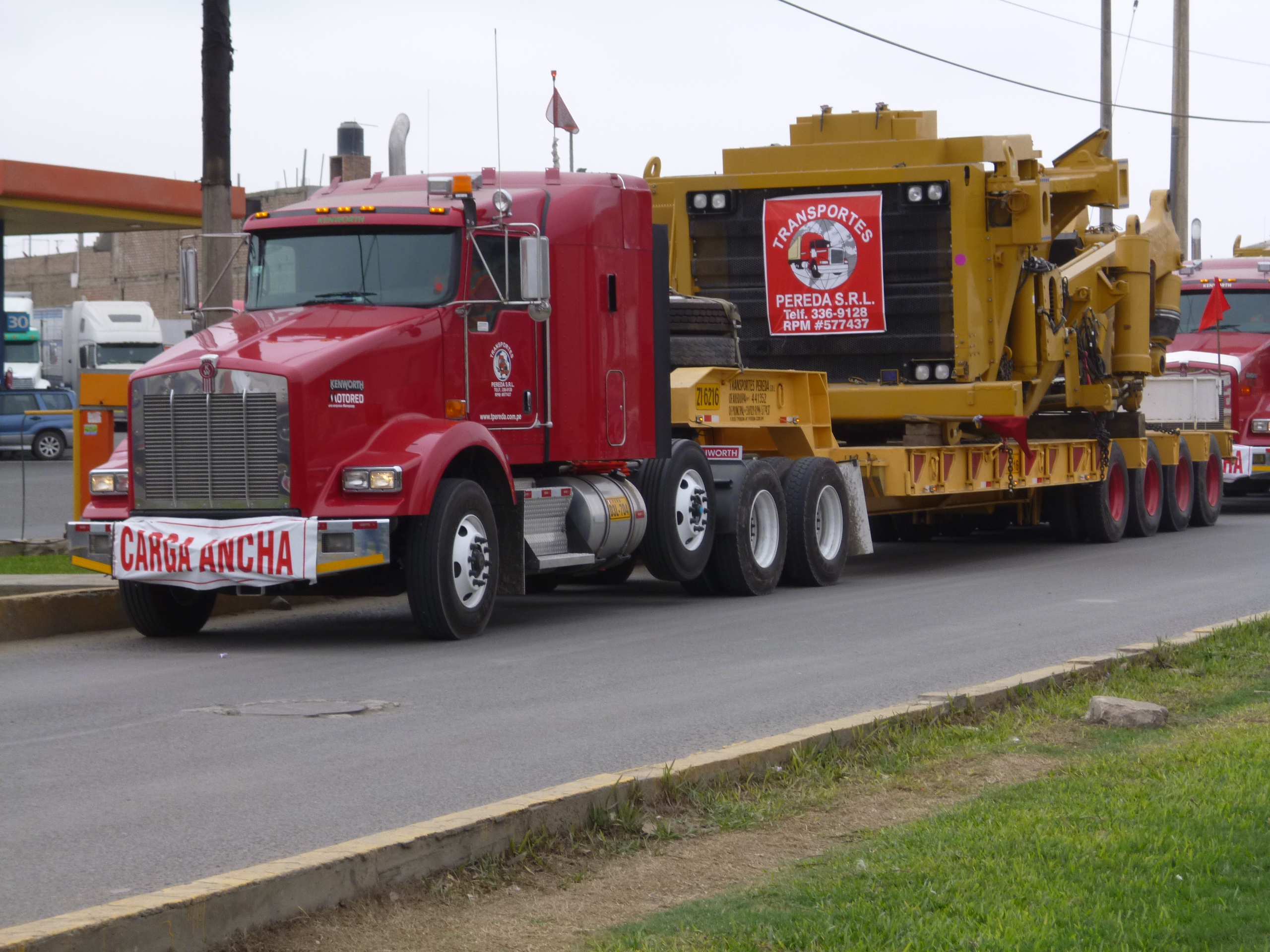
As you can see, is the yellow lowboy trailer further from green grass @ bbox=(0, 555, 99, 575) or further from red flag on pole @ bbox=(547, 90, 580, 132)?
green grass @ bbox=(0, 555, 99, 575)

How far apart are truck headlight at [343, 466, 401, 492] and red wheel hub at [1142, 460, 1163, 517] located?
43.9ft

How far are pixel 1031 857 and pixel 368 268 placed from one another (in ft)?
25.0

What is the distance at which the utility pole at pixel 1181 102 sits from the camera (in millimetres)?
36625

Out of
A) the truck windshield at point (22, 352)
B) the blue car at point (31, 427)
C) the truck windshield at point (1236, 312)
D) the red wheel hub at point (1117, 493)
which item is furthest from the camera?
the truck windshield at point (22, 352)

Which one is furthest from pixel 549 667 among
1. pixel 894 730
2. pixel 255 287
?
pixel 255 287

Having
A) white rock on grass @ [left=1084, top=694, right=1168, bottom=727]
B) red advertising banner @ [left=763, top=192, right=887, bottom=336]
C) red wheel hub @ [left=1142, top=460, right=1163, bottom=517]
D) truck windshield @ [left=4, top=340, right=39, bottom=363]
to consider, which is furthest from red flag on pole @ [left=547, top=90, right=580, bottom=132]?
truck windshield @ [left=4, top=340, right=39, bottom=363]

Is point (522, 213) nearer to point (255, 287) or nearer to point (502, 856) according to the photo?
point (255, 287)

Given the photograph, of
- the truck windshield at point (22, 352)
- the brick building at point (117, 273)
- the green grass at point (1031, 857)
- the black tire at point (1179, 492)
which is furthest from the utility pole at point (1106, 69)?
the brick building at point (117, 273)

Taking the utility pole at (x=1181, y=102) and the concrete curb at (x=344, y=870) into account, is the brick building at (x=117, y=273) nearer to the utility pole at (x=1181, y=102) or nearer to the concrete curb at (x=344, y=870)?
the utility pole at (x=1181, y=102)

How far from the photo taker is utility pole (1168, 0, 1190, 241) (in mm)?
36625

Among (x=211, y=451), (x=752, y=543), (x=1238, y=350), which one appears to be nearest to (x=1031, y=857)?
(x=211, y=451)

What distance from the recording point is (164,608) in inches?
464

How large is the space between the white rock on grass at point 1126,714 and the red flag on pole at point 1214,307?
60.5ft

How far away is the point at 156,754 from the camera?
733 cm
